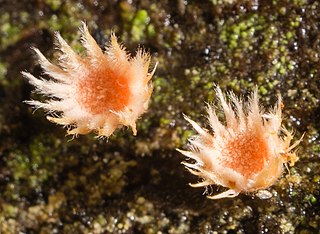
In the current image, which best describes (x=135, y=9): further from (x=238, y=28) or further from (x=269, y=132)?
(x=269, y=132)

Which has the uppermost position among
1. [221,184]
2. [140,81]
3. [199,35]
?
[199,35]

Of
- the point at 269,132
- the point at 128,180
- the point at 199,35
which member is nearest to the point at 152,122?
the point at 128,180

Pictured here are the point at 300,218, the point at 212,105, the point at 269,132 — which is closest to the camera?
the point at 269,132

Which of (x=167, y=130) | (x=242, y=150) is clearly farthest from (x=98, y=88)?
(x=242, y=150)

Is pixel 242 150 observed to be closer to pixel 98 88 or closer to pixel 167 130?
pixel 167 130

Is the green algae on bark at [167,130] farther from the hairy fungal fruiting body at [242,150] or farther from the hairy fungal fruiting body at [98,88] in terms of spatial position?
the hairy fungal fruiting body at [98,88]

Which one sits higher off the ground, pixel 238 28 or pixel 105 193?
pixel 238 28

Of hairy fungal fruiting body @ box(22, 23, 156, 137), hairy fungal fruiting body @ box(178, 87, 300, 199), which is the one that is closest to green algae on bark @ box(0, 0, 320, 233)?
hairy fungal fruiting body @ box(178, 87, 300, 199)
